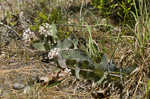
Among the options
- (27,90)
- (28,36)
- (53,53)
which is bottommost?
(27,90)

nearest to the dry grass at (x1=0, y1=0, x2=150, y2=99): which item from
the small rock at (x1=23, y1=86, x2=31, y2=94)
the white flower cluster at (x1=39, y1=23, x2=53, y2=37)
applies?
the small rock at (x1=23, y1=86, x2=31, y2=94)

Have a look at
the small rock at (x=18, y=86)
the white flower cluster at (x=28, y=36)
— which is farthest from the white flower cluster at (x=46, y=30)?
the small rock at (x=18, y=86)

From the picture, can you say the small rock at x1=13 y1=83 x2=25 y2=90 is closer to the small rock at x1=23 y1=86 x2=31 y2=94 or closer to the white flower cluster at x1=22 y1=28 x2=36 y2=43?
the small rock at x1=23 y1=86 x2=31 y2=94

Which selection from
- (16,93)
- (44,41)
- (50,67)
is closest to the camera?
(16,93)

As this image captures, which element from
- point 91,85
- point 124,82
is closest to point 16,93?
point 91,85

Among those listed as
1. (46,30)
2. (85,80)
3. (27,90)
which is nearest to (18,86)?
(27,90)

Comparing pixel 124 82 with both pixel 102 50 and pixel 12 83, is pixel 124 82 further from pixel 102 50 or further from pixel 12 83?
pixel 12 83

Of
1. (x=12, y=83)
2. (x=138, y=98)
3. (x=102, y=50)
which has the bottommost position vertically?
(x=138, y=98)

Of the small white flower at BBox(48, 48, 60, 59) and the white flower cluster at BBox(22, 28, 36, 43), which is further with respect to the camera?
the white flower cluster at BBox(22, 28, 36, 43)

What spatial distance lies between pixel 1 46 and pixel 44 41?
20.1 inches

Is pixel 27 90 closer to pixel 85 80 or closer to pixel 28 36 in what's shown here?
pixel 85 80

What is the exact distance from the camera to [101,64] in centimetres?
202

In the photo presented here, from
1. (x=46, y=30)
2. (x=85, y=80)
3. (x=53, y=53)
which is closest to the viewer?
(x=85, y=80)

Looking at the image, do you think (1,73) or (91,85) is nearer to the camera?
(91,85)
